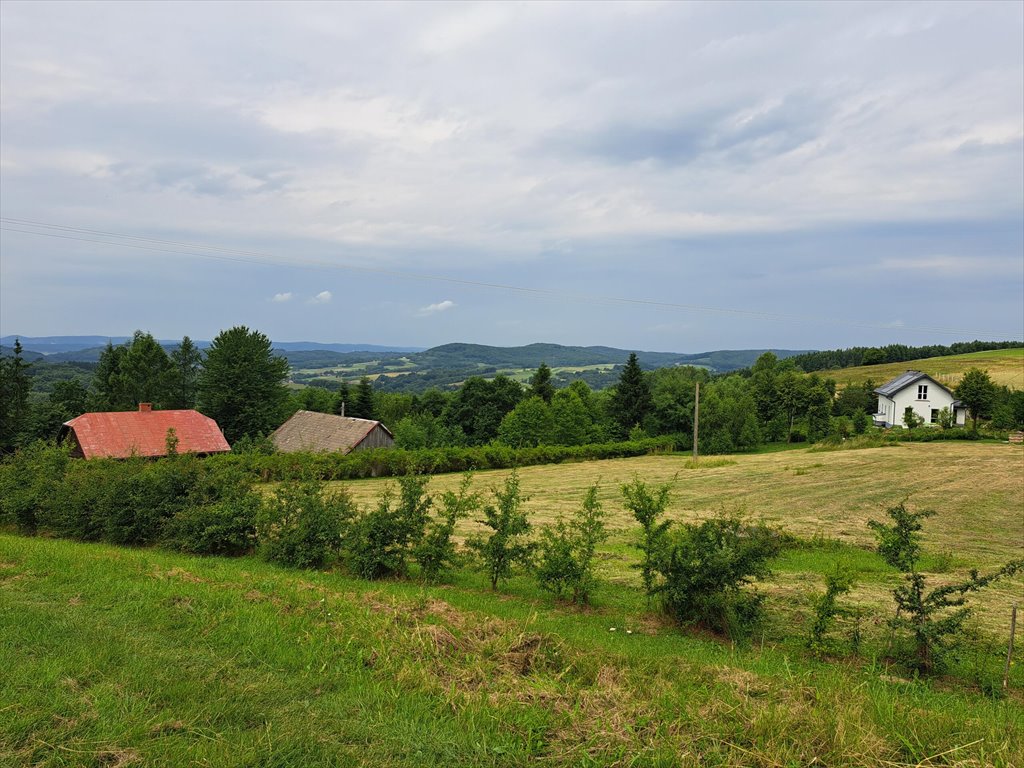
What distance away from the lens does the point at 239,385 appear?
5016cm

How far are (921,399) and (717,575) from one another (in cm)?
6946

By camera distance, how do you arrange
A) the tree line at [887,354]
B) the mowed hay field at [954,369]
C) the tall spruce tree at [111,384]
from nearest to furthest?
the tall spruce tree at [111,384], the mowed hay field at [954,369], the tree line at [887,354]

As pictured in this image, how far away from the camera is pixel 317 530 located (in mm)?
11148

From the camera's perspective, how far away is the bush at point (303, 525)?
11086 millimetres

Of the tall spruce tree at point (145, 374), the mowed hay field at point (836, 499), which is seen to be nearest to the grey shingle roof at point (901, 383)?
the mowed hay field at point (836, 499)

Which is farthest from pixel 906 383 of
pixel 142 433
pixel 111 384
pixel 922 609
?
pixel 111 384

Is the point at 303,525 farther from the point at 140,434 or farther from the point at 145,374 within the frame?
the point at 145,374

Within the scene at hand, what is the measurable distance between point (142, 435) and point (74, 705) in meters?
39.3

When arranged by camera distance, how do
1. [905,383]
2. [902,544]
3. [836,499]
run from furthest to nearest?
[905,383], [836,499], [902,544]

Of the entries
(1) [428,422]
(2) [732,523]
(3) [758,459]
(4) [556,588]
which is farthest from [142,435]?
(3) [758,459]

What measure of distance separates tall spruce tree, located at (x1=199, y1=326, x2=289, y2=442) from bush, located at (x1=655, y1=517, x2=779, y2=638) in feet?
152

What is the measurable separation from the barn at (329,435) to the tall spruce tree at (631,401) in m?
26.4

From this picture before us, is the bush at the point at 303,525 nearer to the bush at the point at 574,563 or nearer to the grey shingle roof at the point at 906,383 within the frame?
the bush at the point at 574,563

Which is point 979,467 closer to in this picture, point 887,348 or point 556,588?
point 556,588
